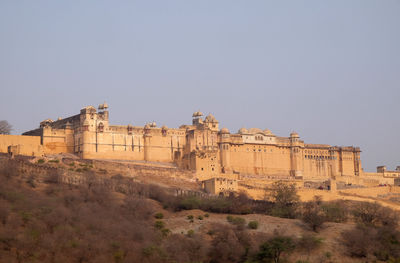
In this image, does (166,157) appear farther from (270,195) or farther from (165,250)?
(165,250)

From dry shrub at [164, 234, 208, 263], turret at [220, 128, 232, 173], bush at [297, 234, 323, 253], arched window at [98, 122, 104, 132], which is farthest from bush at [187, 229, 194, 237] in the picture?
turret at [220, 128, 232, 173]

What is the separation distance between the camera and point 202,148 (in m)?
67.4

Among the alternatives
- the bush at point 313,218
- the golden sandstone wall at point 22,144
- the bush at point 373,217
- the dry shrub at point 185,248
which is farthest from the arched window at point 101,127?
the dry shrub at point 185,248

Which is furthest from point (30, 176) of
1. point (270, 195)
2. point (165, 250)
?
point (270, 195)

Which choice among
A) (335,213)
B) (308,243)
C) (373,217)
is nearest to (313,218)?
(308,243)

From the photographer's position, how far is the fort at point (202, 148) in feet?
209

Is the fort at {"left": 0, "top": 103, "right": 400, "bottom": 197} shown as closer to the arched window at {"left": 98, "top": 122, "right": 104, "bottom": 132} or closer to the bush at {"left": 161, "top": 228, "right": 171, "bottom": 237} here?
the arched window at {"left": 98, "top": 122, "right": 104, "bottom": 132}

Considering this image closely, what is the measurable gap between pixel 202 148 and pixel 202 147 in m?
0.20

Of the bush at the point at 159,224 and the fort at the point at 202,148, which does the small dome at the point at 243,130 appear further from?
the bush at the point at 159,224

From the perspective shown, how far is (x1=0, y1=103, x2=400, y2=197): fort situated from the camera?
63.7 meters

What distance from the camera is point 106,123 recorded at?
65000mm

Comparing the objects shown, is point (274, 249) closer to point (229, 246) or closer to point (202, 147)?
point (229, 246)

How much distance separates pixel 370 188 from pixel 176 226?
29.0m

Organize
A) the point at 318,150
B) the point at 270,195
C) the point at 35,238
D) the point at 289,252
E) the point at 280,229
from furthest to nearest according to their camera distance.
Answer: the point at 318,150 < the point at 270,195 < the point at 280,229 < the point at 289,252 < the point at 35,238
